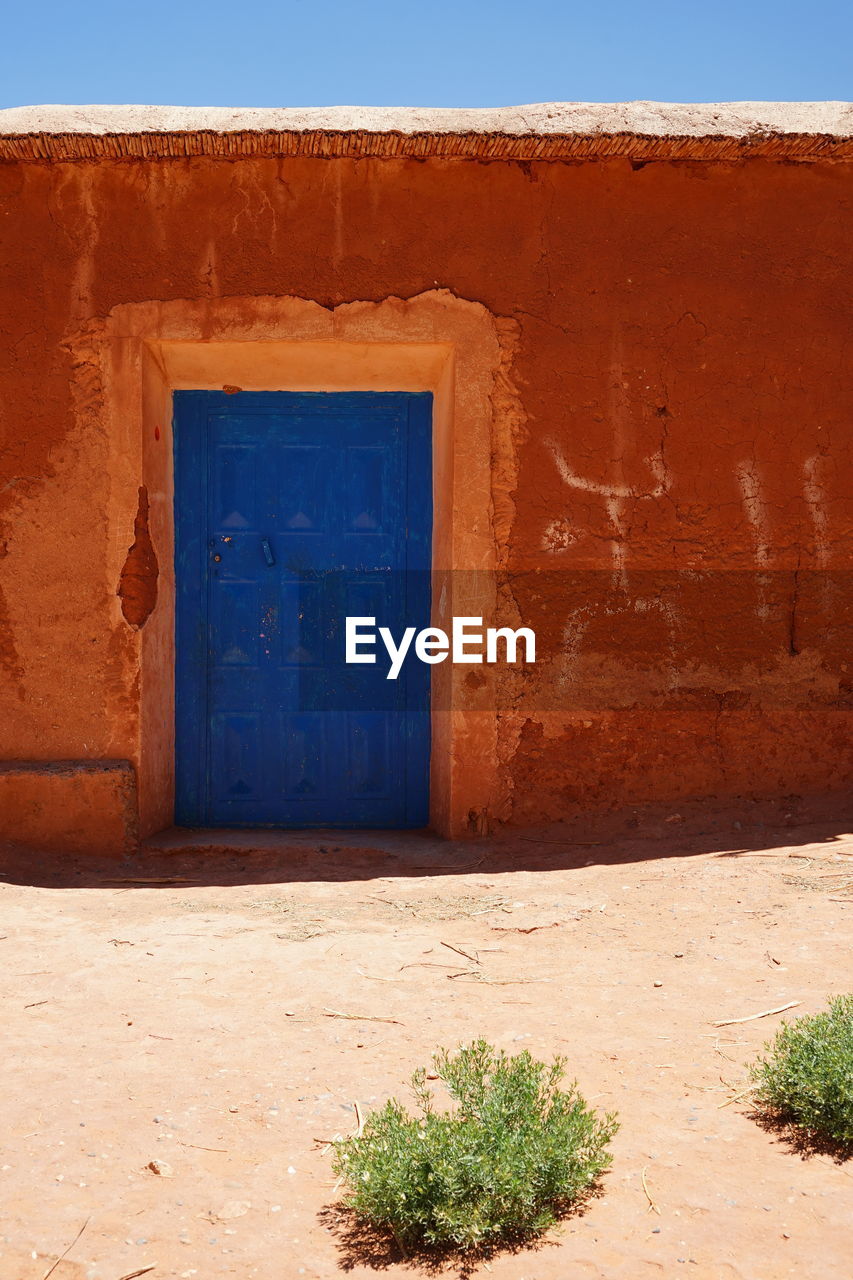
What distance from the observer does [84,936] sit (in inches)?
143

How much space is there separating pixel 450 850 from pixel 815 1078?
2722mm

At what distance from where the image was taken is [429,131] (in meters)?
4.52

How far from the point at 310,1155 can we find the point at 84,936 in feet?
5.93

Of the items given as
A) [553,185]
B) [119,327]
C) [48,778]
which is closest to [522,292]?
[553,185]

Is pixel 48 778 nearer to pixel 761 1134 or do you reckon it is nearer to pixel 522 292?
pixel 522 292

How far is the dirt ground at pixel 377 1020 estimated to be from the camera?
1.80 m

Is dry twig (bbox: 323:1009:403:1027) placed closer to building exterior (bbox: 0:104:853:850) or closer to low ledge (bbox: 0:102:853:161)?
building exterior (bbox: 0:104:853:850)

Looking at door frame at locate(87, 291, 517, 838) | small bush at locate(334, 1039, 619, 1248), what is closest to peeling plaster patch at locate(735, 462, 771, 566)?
door frame at locate(87, 291, 517, 838)

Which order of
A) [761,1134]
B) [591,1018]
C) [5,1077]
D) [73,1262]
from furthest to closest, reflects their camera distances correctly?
[591,1018] < [5,1077] < [761,1134] < [73,1262]

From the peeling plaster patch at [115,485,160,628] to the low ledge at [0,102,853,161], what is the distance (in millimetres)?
1479

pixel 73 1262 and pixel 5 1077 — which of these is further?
pixel 5 1077

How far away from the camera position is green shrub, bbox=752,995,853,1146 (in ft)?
6.79

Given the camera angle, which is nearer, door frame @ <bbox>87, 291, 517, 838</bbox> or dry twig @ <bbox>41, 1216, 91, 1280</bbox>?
dry twig @ <bbox>41, 1216, 91, 1280</bbox>

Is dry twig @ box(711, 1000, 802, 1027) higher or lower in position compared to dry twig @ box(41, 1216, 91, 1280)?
higher
